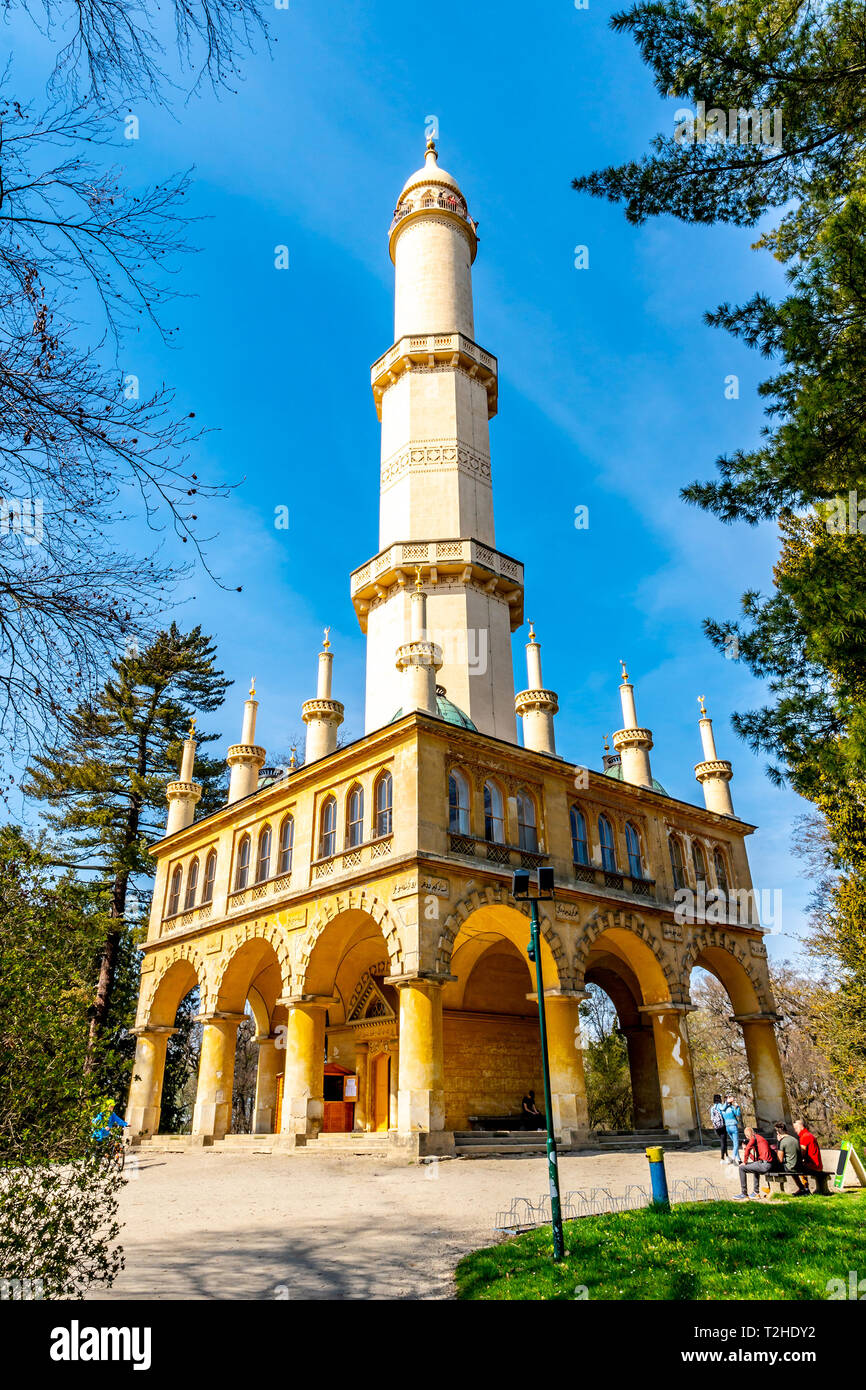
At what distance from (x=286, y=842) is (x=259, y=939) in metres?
2.77

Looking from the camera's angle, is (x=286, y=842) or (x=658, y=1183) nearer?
(x=658, y=1183)

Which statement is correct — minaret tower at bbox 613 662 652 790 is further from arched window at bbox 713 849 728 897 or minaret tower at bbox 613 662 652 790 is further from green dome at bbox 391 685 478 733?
green dome at bbox 391 685 478 733

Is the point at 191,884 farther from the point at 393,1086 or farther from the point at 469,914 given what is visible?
the point at 469,914

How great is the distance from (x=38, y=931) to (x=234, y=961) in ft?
64.2

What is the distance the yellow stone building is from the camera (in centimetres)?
2095

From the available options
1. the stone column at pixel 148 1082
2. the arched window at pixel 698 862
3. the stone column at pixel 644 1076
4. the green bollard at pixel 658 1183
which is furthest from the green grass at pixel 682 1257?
the stone column at pixel 148 1082

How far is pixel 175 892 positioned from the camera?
3045cm

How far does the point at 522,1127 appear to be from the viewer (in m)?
23.8

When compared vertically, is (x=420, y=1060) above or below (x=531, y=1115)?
above

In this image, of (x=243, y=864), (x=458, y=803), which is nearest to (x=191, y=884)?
(x=243, y=864)

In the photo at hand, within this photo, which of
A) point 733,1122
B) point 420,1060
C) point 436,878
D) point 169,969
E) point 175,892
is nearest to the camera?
point 733,1122

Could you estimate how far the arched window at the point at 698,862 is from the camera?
2897 centimetres

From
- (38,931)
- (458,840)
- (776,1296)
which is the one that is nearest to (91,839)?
(458,840)
